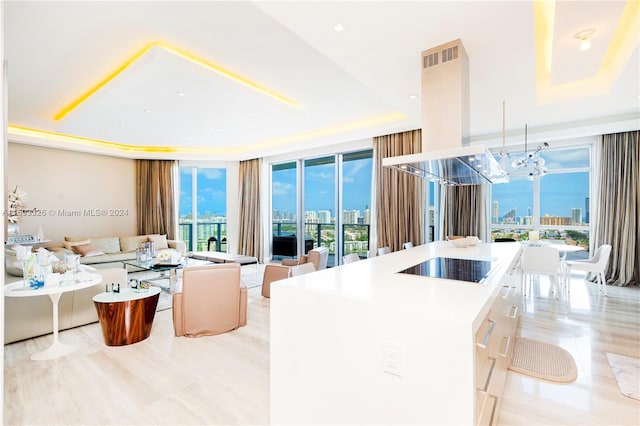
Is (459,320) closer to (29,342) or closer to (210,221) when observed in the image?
(29,342)

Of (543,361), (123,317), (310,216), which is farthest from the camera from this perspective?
(310,216)

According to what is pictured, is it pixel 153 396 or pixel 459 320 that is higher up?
pixel 459 320

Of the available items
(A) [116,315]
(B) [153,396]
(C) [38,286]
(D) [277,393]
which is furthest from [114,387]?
(D) [277,393]

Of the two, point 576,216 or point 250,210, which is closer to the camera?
point 576,216

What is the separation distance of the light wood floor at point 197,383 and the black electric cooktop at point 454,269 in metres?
0.91

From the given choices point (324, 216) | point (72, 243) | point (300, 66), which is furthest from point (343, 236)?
point (72, 243)

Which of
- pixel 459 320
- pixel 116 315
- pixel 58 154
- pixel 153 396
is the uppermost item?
pixel 58 154

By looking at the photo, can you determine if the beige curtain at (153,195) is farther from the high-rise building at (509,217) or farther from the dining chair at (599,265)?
the dining chair at (599,265)

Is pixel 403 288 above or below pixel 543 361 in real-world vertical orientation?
above

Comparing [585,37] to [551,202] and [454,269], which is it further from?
[551,202]

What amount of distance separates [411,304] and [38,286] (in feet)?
10.3

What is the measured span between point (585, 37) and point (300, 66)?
2.60m

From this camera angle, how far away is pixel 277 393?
167 centimetres

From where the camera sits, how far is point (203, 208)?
8.63 meters
